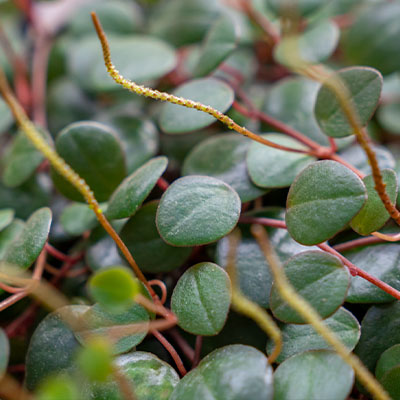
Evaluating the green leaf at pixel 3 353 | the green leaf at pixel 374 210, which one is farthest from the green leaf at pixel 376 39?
the green leaf at pixel 3 353

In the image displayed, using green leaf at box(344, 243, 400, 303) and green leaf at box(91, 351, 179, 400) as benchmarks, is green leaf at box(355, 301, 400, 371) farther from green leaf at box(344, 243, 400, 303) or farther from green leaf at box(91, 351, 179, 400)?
green leaf at box(91, 351, 179, 400)

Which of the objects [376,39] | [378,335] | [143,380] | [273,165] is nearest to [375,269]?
[378,335]

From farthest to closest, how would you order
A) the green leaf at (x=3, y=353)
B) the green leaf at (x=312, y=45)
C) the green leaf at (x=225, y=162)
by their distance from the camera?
the green leaf at (x=312, y=45), the green leaf at (x=225, y=162), the green leaf at (x=3, y=353)

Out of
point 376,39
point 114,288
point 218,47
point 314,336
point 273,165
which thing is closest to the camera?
point 114,288

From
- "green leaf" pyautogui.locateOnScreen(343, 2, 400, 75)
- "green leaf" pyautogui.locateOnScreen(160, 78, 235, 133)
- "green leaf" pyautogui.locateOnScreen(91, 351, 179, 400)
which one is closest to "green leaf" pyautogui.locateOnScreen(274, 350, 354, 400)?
"green leaf" pyautogui.locateOnScreen(91, 351, 179, 400)

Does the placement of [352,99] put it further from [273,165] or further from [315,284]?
[315,284]

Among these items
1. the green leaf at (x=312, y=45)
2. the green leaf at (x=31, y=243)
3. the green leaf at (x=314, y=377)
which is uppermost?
the green leaf at (x=312, y=45)

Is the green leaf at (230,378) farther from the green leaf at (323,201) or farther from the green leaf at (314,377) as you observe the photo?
the green leaf at (323,201)
